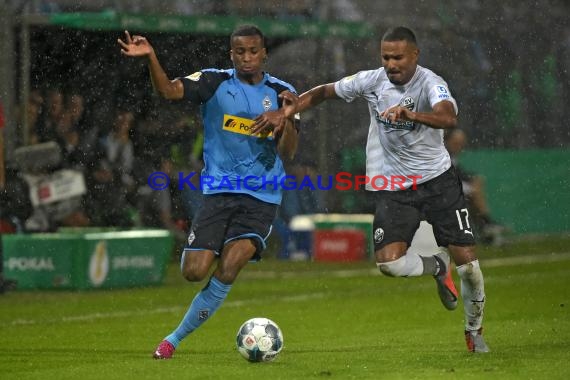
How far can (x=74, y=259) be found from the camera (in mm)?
12742

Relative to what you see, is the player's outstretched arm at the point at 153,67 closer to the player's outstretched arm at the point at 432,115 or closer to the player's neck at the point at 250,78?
the player's neck at the point at 250,78

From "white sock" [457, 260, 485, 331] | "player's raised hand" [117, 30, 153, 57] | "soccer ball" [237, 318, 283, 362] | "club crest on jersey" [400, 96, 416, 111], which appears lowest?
"soccer ball" [237, 318, 283, 362]

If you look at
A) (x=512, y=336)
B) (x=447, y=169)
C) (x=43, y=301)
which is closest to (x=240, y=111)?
(x=447, y=169)

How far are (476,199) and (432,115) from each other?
33.6 feet

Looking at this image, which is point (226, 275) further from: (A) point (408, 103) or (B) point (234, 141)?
(A) point (408, 103)

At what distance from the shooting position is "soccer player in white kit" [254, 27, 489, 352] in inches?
309

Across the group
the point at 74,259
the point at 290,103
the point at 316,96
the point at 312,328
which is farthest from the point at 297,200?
the point at 290,103

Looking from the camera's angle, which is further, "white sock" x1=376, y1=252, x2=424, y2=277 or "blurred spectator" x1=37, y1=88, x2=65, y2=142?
"blurred spectator" x1=37, y1=88, x2=65, y2=142

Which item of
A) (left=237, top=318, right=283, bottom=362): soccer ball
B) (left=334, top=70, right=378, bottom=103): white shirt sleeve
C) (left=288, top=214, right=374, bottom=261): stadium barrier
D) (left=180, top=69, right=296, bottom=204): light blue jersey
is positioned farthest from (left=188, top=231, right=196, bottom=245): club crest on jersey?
(left=288, top=214, right=374, bottom=261): stadium barrier

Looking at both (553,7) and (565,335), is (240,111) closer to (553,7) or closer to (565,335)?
(565,335)

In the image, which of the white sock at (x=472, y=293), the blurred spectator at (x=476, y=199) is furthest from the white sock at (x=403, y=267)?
the blurred spectator at (x=476, y=199)

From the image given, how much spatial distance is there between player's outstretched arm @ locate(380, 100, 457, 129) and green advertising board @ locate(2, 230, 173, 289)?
19.1 feet

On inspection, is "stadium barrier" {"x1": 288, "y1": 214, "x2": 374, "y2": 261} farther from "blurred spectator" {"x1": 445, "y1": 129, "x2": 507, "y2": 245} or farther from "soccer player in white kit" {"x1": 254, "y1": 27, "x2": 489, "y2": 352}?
"soccer player in white kit" {"x1": 254, "y1": 27, "x2": 489, "y2": 352}

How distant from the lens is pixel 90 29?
1540cm
